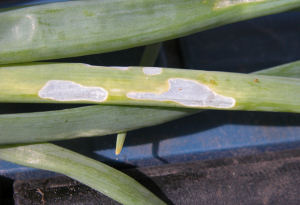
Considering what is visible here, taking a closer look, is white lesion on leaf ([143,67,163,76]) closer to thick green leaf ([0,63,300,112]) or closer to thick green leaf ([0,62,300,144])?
thick green leaf ([0,63,300,112])

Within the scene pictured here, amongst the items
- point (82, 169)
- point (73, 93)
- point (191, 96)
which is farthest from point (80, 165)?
point (191, 96)

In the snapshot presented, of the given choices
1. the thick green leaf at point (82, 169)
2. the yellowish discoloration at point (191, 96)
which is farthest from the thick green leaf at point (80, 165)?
the yellowish discoloration at point (191, 96)

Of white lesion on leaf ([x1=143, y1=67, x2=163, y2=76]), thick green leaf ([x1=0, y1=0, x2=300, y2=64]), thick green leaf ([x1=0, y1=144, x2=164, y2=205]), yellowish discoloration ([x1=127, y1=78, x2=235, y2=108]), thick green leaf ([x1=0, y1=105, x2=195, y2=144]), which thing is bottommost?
thick green leaf ([x1=0, y1=144, x2=164, y2=205])

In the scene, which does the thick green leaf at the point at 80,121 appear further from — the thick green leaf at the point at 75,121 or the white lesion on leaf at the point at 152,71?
the white lesion on leaf at the point at 152,71

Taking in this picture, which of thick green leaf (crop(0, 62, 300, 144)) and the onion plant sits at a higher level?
the onion plant

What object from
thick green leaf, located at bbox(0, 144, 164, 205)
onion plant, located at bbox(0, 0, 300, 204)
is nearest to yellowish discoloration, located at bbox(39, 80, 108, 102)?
onion plant, located at bbox(0, 0, 300, 204)

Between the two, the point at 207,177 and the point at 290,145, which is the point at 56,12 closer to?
the point at 207,177

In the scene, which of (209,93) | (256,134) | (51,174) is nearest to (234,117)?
(256,134)
